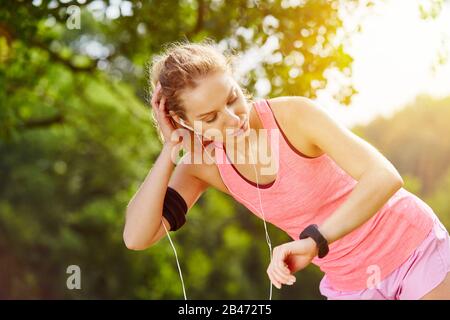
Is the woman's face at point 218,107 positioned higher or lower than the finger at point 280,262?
higher

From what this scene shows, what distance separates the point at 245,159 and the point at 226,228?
704 inches

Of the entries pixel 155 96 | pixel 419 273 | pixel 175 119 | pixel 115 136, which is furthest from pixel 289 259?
pixel 115 136

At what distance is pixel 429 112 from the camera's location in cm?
2962

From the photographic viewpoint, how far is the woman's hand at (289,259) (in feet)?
6.64

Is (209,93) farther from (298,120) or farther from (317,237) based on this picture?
(317,237)

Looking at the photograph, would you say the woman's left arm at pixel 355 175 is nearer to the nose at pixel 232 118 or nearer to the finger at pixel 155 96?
the nose at pixel 232 118

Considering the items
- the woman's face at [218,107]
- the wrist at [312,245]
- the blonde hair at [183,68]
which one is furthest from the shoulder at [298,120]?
the wrist at [312,245]

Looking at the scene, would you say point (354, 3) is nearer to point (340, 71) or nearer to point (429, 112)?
point (340, 71)

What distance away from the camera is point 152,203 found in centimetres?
255

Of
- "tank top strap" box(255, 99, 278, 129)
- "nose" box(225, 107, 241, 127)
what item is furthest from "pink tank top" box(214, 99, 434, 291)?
"nose" box(225, 107, 241, 127)

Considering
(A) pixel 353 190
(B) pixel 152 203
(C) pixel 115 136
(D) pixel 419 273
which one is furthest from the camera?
(C) pixel 115 136

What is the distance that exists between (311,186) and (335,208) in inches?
Result: 4.3

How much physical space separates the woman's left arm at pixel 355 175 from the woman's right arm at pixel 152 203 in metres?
0.56
